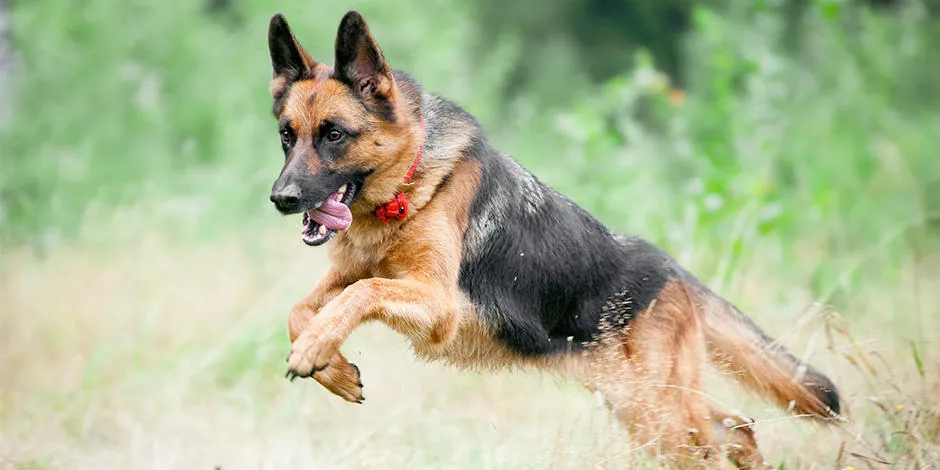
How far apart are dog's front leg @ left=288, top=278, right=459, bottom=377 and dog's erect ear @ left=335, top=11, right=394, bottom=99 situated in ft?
3.37

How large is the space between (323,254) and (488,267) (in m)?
4.09

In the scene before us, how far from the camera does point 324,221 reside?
455cm

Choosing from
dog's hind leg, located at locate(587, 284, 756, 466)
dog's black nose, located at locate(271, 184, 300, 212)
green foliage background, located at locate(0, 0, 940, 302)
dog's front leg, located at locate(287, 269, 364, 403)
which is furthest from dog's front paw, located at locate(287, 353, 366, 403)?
green foliage background, located at locate(0, 0, 940, 302)

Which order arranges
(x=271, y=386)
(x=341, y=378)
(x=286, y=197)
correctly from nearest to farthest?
(x=286, y=197) → (x=341, y=378) → (x=271, y=386)

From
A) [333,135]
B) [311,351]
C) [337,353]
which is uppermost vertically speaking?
[333,135]

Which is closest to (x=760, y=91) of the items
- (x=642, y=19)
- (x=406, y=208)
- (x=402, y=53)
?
(x=402, y=53)

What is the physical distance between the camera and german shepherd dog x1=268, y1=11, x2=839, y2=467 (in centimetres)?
464

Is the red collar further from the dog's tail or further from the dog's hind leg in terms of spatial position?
the dog's tail

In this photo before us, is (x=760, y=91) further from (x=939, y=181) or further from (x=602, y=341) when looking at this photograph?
(x=602, y=341)

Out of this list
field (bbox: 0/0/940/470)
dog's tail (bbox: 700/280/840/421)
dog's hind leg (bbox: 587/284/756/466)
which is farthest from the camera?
field (bbox: 0/0/940/470)

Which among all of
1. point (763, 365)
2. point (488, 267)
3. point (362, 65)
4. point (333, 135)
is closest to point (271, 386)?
point (488, 267)

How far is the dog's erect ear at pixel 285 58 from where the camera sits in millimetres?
4824

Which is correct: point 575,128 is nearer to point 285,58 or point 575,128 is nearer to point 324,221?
point 285,58

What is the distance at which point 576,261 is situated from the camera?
5184mm
